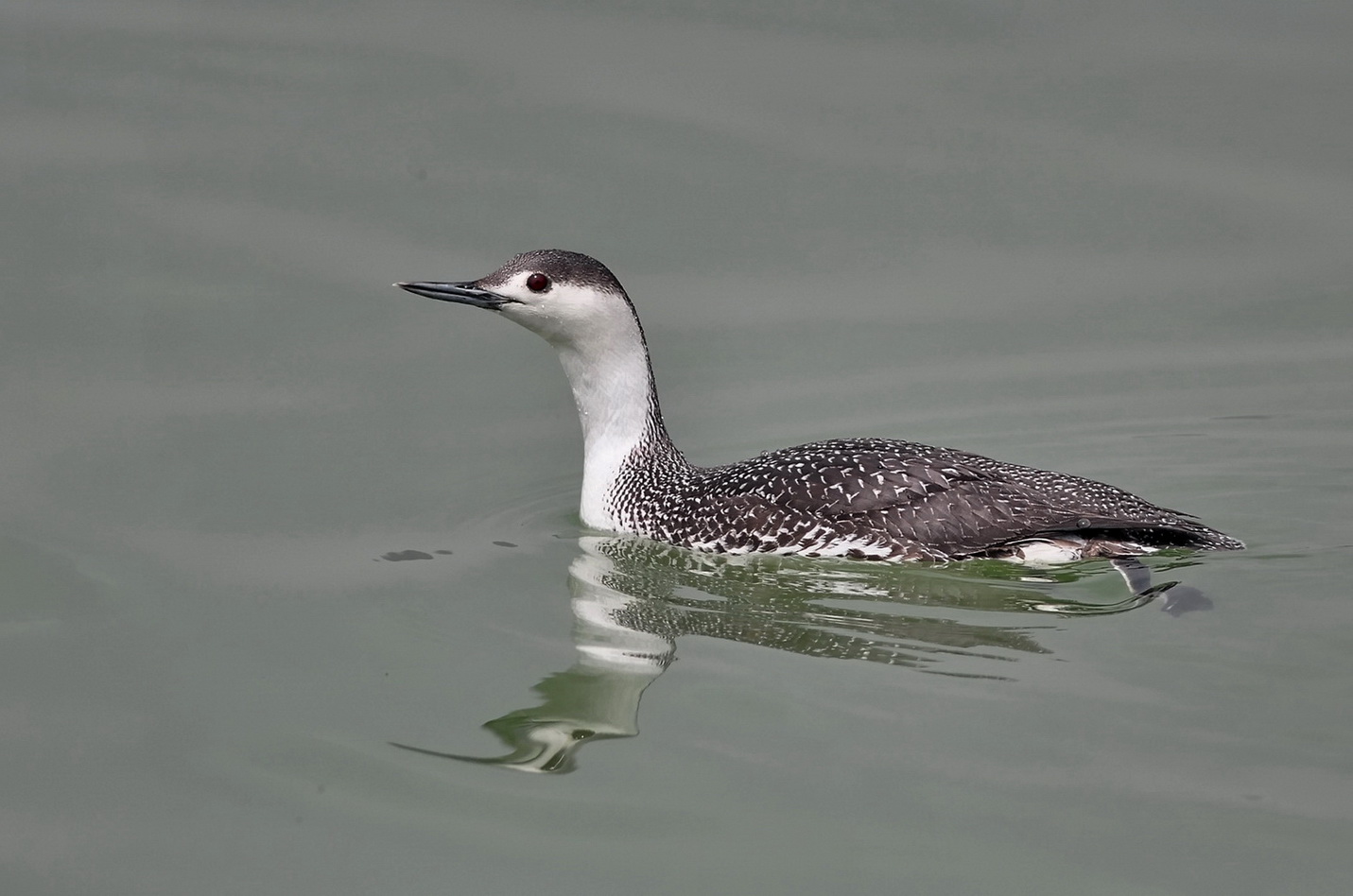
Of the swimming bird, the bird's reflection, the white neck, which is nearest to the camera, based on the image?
the bird's reflection

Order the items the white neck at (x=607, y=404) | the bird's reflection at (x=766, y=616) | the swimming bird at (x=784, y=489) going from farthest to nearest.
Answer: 1. the white neck at (x=607, y=404)
2. the swimming bird at (x=784, y=489)
3. the bird's reflection at (x=766, y=616)

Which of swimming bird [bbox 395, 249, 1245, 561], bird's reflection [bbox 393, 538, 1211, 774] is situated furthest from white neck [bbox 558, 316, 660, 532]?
bird's reflection [bbox 393, 538, 1211, 774]

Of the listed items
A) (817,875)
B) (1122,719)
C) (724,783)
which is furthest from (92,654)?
(1122,719)

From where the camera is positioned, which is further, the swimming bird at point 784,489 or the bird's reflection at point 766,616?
the swimming bird at point 784,489

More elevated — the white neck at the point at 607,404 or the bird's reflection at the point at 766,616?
the white neck at the point at 607,404

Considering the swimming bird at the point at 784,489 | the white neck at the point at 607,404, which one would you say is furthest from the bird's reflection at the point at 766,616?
the white neck at the point at 607,404

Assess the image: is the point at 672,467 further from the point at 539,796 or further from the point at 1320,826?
the point at 1320,826

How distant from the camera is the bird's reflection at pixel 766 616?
5703mm

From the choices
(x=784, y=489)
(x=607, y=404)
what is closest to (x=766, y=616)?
(x=784, y=489)

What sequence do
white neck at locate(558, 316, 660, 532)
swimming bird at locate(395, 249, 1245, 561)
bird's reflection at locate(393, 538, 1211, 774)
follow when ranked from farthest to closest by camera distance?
white neck at locate(558, 316, 660, 532)
swimming bird at locate(395, 249, 1245, 561)
bird's reflection at locate(393, 538, 1211, 774)

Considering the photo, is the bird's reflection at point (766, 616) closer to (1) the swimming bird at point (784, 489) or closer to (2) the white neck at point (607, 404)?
(1) the swimming bird at point (784, 489)

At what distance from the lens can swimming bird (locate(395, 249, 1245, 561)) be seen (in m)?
6.64

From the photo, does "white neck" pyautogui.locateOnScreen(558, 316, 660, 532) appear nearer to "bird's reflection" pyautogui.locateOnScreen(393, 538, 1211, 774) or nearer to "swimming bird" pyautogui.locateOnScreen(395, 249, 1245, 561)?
"swimming bird" pyautogui.locateOnScreen(395, 249, 1245, 561)

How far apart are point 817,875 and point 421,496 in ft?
11.5
